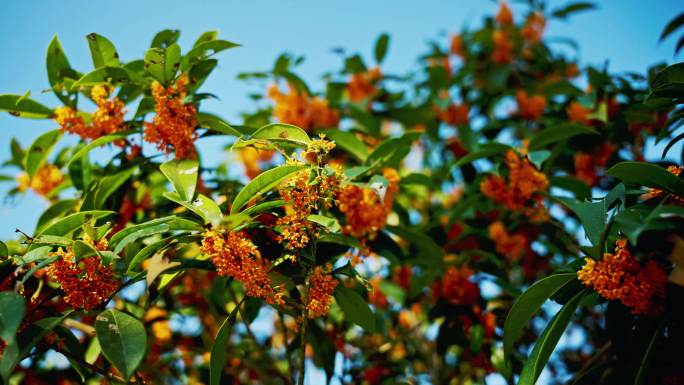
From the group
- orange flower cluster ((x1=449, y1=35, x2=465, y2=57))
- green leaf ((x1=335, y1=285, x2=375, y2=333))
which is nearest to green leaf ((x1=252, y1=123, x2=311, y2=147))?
green leaf ((x1=335, y1=285, x2=375, y2=333))

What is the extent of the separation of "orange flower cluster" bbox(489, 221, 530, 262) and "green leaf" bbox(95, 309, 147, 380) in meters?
2.38

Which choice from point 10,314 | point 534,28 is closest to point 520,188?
point 10,314

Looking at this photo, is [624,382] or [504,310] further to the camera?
[504,310]

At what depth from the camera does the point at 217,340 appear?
1.91 meters

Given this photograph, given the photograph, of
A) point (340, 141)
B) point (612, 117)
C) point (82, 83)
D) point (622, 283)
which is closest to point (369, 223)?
point (340, 141)

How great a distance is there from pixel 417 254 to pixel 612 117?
1.69m

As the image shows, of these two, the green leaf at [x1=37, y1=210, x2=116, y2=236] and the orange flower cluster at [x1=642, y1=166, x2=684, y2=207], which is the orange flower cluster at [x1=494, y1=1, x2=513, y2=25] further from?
the green leaf at [x1=37, y1=210, x2=116, y2=236]

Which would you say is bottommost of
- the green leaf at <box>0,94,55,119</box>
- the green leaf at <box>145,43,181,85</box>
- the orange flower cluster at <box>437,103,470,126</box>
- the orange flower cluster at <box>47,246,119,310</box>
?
the orange flower cluster at <box>47,246,119,310</box>

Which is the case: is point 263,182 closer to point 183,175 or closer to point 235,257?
point 235,257

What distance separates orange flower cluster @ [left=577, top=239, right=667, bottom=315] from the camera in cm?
168

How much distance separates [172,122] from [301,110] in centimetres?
140

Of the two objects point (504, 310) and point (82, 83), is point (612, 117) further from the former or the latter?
point (82, 83)

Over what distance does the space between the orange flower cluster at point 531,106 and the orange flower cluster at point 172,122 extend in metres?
2.77

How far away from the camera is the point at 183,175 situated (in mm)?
2059
